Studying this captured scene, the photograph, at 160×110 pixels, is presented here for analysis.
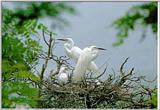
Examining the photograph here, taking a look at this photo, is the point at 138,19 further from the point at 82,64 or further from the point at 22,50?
the point at 22,50

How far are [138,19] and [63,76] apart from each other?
392mm

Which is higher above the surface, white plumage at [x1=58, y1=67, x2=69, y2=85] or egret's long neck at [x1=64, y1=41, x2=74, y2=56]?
egret's long neck at [x1=64, y1=41, x2=74, y2=56]

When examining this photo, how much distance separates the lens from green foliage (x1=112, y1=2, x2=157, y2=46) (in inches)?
59.0

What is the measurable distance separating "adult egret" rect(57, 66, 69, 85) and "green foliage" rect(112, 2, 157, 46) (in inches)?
11.2

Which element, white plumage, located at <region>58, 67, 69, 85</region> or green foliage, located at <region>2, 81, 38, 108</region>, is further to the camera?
white plumage, located at <region>58, 67, 69, 85</region>

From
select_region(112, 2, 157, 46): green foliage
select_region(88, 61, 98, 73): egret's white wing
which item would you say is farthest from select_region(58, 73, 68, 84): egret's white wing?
select_region(112, 2, 157, 46): green foliage

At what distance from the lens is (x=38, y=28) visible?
65.7 inches

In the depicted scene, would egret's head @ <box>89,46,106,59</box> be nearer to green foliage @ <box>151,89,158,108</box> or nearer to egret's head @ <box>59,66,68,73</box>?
egret's head @ <box>59,66,68,73</box>

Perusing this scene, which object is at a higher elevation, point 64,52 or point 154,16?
point 154,16

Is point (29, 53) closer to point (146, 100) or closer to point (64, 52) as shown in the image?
point (64, 52)

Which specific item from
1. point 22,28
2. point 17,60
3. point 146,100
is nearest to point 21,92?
point 17,60

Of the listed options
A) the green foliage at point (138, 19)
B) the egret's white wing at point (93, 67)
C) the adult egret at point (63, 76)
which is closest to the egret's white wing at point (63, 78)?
the adult egret at point (63, 76)

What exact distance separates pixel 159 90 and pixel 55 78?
1.37 feet

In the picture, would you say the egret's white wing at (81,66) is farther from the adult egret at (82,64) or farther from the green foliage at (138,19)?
the green foliage at (138,19)
